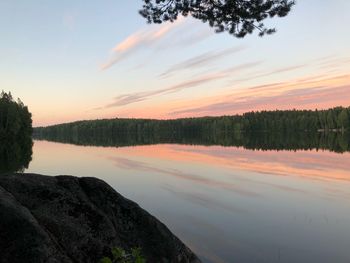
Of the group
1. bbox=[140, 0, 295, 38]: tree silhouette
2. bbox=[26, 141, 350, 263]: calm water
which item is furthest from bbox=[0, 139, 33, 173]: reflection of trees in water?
bbox=[140, 0, 295, 38]: tree silhouette

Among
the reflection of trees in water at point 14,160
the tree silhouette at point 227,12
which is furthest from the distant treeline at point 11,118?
the tree silhouette at point 227,12

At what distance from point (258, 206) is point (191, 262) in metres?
12.4

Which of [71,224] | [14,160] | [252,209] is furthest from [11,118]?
[71,224]

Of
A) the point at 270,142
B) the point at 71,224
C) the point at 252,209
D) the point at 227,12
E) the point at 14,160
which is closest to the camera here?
the point at 71,224

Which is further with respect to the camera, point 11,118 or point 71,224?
point 11,118

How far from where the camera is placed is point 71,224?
570cm

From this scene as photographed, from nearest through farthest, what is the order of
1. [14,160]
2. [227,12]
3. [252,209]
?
[227,12] → [252,209] → [14,160]

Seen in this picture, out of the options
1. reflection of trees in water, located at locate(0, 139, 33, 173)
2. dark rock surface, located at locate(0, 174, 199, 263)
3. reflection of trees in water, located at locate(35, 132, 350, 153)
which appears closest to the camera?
dark rock surface, located at locate(0, 174, 199, 263)

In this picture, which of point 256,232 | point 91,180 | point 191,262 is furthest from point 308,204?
point 91,180

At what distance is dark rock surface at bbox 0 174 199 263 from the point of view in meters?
4.74

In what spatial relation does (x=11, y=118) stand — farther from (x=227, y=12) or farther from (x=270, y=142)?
(x=227, y=12)

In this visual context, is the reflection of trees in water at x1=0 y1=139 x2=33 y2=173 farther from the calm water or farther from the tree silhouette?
the tree silhouette

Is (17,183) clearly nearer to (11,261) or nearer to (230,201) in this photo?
(11,261)

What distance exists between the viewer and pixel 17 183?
6.35 metres
